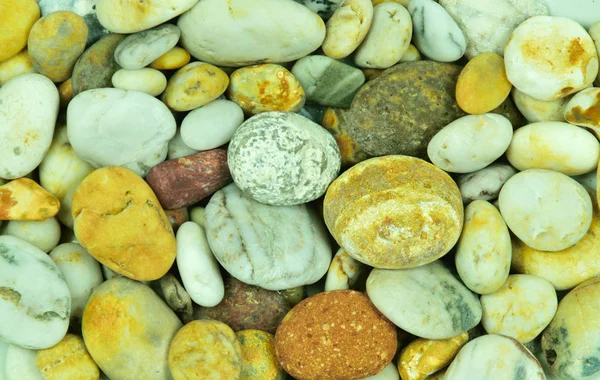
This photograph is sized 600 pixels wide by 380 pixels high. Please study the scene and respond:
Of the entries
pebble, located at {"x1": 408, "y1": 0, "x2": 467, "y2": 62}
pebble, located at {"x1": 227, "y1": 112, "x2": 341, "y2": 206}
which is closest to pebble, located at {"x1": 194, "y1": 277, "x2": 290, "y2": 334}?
pebble, located at {"x1": 227, "y1": 112, "x2": 341, "y2": 206}

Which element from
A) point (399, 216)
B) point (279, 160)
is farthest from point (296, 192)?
point (399, 216)

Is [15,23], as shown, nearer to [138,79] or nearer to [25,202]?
[138,79]

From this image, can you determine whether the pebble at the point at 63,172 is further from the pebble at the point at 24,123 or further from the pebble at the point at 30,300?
the pebble at the point at 30,300

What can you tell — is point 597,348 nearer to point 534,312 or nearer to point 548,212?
point 534,312

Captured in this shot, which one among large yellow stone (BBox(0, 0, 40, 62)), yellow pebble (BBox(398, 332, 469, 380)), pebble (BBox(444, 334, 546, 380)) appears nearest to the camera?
pebble (BBox(444, 334, 546, 380))

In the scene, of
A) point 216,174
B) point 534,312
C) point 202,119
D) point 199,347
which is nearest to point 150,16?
point 202,119

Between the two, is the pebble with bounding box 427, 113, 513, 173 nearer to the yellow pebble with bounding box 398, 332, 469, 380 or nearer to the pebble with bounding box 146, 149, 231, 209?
the yellow pebble with bounding box 398, 332, 469, 380
